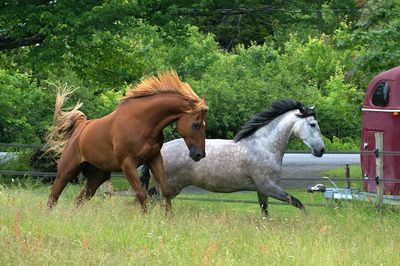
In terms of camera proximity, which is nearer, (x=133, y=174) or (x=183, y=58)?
(x=133, y=174)

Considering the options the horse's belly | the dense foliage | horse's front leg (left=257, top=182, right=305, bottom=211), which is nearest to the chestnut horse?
the horse's belly

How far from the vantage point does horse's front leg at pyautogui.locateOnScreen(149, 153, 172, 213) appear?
11.9m

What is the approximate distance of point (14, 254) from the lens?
7863 mm

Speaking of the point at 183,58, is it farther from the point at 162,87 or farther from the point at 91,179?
the point at 162,87

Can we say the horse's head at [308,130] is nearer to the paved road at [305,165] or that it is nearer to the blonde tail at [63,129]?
the blonde tail at [63,129]

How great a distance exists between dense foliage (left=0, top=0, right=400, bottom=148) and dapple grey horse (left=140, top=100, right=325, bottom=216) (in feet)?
13.0

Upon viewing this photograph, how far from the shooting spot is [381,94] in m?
16.2

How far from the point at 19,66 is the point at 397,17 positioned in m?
10.9

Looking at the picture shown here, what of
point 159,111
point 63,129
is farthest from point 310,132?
point 63,129

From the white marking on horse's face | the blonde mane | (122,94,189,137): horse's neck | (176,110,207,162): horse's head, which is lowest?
the white marking on horse's face

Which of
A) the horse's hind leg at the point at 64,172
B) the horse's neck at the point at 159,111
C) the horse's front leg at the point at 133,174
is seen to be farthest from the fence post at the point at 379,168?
the horse's hind leg at the point at 64,172

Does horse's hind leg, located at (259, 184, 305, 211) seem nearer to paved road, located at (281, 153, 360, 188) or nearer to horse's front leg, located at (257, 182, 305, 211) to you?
horse's front leg, located at (257, 182, 305, 211)

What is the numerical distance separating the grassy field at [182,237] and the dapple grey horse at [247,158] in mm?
1075

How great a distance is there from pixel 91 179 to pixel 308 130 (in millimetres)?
3119
